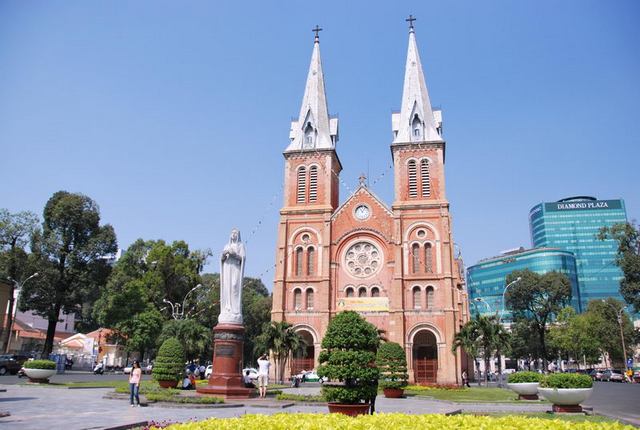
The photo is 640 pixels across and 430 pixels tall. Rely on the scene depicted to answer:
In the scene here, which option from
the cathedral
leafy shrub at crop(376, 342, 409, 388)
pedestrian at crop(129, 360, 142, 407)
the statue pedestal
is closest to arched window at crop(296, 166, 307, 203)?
the cathedral

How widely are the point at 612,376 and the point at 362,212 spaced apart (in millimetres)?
31312

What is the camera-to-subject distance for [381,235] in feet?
144

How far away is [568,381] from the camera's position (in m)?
15.1

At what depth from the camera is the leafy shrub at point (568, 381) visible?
15016mm

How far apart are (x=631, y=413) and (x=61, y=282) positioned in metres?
42.4

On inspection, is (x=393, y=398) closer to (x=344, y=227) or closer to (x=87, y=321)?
(x=344, y=227)

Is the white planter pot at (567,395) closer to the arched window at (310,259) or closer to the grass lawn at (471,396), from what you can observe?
the grass lawn at (471,396)

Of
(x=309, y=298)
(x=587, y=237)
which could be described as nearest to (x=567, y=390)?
(x=309, y=298)

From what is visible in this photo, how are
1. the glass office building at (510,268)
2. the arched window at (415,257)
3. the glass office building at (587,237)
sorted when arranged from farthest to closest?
the glass office building at (587,237), the glass office building at (510,268), the arched window at (415,257)

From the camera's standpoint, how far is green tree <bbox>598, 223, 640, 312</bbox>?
40.5 m

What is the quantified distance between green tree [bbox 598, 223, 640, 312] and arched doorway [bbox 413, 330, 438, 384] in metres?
16.4

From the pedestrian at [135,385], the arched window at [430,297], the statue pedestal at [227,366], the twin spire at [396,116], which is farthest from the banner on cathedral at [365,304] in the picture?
the pedestrian at [135,385]

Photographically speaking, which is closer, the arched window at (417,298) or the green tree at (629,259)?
the green tree at (629,259)

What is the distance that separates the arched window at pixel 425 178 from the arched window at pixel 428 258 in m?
4.76
